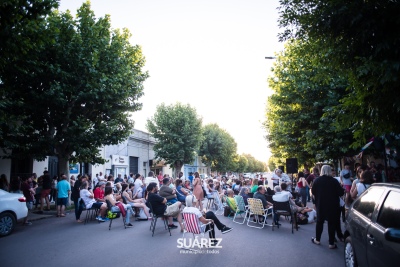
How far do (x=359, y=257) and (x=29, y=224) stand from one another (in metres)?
11.2

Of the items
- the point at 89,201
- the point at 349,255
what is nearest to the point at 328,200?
the point at 349,255

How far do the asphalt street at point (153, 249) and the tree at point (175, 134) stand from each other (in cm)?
2524

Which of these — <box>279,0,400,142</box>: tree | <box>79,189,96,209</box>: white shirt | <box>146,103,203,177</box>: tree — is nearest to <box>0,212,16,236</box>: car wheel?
<box>79,189,96,209</box>: white shirt

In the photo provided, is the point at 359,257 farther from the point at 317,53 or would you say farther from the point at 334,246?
the point at 317,53

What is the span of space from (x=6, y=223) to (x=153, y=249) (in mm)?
5349

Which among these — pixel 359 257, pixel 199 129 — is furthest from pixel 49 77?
pixel 199 129

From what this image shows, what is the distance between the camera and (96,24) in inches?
576

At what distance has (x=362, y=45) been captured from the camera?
5328mm

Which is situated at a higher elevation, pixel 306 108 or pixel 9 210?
pixel 306 108

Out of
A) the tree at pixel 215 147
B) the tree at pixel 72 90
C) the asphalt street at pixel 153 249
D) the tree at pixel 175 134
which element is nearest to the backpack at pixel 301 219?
the asphalt street at pixel 153 249

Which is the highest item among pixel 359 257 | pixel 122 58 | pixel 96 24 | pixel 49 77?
pixel 96 24

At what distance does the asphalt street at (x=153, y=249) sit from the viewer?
561 centimetres

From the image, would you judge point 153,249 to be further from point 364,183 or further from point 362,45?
point 362,45

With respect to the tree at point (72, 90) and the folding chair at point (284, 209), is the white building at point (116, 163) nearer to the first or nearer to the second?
the tree at point (72, 90)
